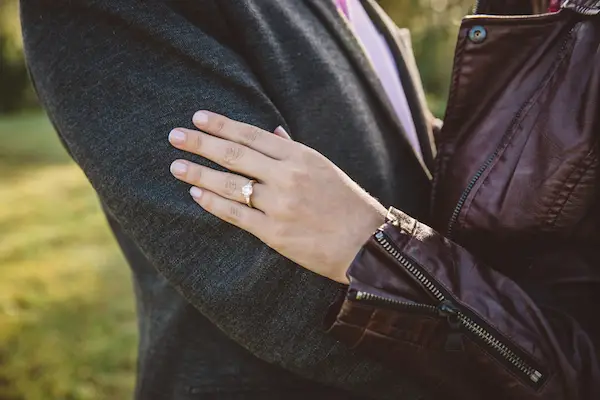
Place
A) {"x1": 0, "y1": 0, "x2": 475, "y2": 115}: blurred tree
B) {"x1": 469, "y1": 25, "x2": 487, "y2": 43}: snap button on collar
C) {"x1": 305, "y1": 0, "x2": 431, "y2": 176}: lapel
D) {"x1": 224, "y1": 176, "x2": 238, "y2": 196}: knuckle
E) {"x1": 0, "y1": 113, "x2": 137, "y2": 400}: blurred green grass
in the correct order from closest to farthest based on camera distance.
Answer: {"x1": 224, "y1": 176, "x2": 238, "y2": 196}: knuckle < {"x1": 469, "y1": 25, "x2": 487, "y2": 43}: snap button on collar < {"x1": 305, "y1": 0, "x2": 431, "y2": 176}: lapel < {"x1": 0, "y1": 113, "x2": 137, "y2": 400}: blurred green grass < {"x1": 0, "y1": 0, "x2": 475, "y2": 115}: blurred tree

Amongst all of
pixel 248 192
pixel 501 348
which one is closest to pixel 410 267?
pixel 501 348

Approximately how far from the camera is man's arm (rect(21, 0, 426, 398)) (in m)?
1.49

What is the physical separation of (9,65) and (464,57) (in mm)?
22535

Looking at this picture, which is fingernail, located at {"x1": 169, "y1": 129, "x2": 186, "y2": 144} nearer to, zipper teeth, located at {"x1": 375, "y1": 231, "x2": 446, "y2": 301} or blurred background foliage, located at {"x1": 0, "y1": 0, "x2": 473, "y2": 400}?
zipper teeth, located at {"x1": 375, "y1": 231, "x2": 446, "y2": 301}

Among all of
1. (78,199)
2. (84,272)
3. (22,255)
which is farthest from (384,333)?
(78,199)

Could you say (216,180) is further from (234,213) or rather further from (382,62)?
(382,62)

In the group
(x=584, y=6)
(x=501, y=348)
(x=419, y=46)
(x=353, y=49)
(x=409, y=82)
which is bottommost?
(x=419, y=46)

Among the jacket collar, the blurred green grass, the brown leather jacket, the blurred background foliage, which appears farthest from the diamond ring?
the blurred green grass

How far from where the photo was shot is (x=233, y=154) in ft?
4.86

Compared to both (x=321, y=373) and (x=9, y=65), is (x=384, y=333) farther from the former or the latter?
(x=9, y=65)

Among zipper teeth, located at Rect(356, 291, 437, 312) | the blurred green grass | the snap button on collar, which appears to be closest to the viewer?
zipper teeth, located at Rect(356, 291, 437, 312)

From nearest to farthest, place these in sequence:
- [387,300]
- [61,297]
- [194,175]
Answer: [387,300], [194,175], [61,297]

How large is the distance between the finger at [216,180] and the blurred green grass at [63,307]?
8.77ft

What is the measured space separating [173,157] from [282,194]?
24 centimetres
